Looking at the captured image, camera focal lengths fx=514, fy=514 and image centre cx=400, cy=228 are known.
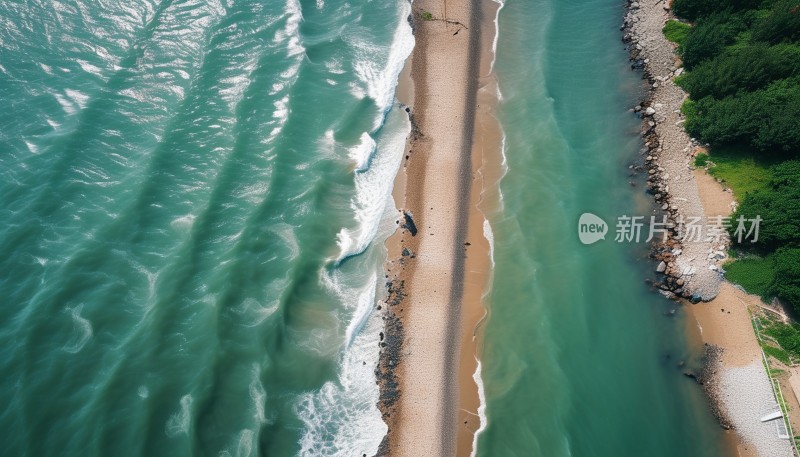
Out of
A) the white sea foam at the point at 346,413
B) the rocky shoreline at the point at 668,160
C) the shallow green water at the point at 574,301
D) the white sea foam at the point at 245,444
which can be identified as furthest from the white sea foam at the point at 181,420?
the rocky shoreline at the point at 668,160

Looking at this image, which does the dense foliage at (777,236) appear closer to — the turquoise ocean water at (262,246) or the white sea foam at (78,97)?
the turquoise ocean water at (262,246)

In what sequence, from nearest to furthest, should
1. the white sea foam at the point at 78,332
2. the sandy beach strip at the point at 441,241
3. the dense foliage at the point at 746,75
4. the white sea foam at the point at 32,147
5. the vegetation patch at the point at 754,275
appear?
the white sea foam at the point at 78,332 → the sandy beach strip at the point at 441,241 → the vegetation patch at the point at 754,275 → the white sea foam at the point at 32,147 → the dense foliage at the point at 746,75

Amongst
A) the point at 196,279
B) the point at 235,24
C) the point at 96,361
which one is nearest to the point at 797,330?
the point at 196,279

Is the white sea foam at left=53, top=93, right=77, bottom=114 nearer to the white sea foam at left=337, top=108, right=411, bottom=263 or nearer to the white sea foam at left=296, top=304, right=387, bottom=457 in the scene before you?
the white sea foam at left=337, top=108, right=411, bottom=263

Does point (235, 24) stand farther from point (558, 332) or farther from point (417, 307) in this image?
point (558, 332)

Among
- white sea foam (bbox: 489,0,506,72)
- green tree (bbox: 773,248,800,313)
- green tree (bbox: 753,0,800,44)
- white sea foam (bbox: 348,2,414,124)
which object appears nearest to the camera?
green tree (bbox: 773,248,800,313)

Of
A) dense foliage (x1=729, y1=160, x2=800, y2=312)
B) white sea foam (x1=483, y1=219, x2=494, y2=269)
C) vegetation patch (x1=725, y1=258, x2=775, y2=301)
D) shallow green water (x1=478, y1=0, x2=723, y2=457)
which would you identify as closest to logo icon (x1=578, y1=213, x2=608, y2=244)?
shallow green water (x1=478, y1=0, x2=723, y2=457)

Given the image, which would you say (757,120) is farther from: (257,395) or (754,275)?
(257,395)
